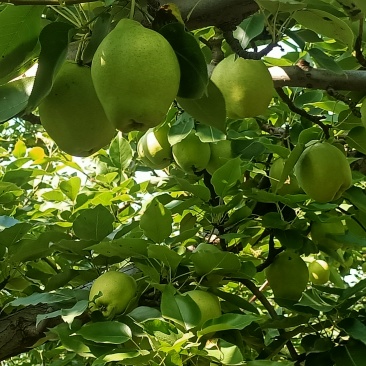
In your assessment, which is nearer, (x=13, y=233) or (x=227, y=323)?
(x=227, y=323)

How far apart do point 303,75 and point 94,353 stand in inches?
28.2

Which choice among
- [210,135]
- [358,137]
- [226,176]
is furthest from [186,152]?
[358,137]

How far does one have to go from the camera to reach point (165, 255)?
124 cm

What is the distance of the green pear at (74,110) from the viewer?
32.2 inches

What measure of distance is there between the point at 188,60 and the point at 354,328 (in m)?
0.81

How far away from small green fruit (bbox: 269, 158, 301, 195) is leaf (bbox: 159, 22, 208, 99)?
83cm

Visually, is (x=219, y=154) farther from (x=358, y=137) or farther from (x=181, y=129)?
(x=358, y=137)

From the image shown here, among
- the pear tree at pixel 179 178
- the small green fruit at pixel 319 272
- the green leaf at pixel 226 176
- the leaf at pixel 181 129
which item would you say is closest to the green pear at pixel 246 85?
the pear tree at pixel 179 178

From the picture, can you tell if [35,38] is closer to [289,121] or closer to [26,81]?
[26,81]

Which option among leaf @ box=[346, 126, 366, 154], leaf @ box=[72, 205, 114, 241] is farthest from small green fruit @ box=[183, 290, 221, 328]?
leaf @ box=[346, 126, 366, 154]

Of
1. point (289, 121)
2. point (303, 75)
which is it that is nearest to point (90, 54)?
point (303, 75)

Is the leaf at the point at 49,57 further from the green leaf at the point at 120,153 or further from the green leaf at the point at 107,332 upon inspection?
the green leaf at the point at 120,153

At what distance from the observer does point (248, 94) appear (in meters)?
1.27

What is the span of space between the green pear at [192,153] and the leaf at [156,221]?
0.43 m
